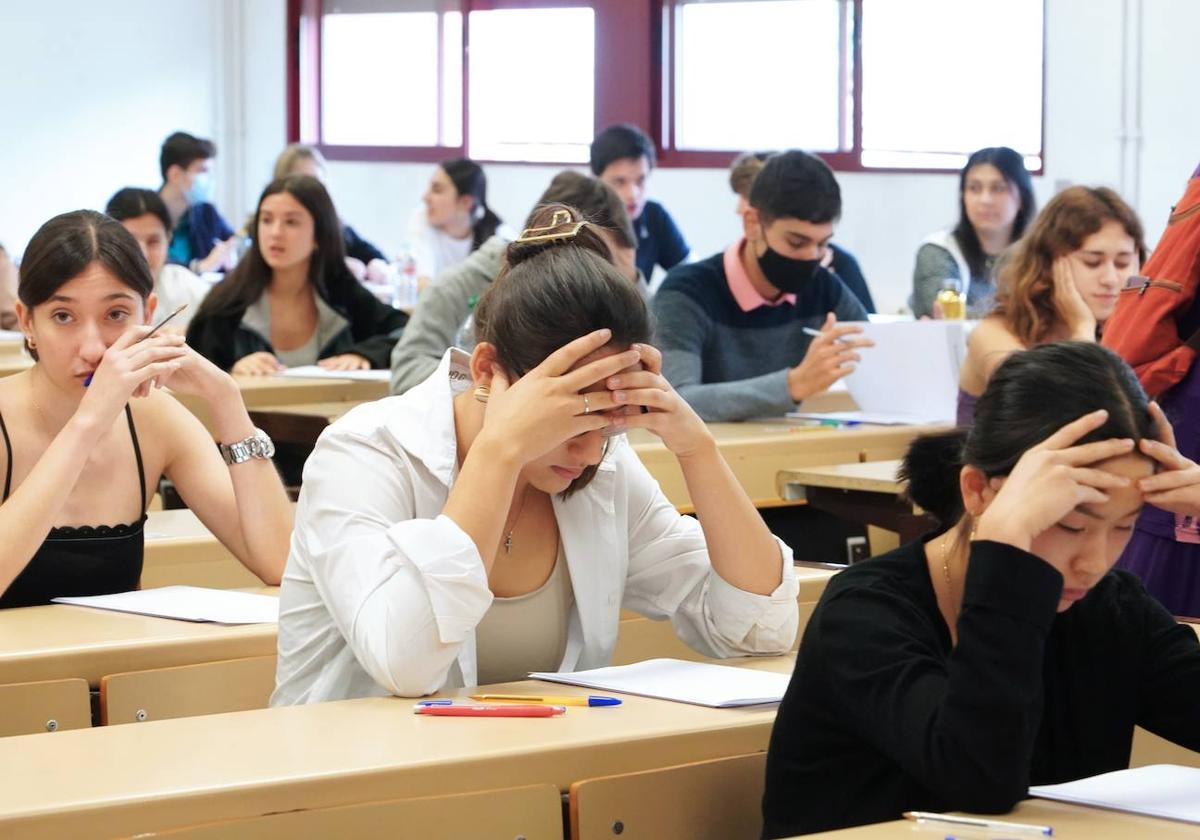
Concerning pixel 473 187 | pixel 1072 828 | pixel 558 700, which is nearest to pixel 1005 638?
pixel 1072 828

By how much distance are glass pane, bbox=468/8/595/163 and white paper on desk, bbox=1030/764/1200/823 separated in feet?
26.2

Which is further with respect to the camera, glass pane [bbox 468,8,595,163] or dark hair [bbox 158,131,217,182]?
glass pane [bbox 468,8,595,163]

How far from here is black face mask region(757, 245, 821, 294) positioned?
14.5 ft

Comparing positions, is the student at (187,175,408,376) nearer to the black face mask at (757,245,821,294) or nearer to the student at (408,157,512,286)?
the black face mask at (757,245,821,294)

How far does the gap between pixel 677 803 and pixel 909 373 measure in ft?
9.35

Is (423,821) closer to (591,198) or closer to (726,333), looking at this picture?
(591,198)

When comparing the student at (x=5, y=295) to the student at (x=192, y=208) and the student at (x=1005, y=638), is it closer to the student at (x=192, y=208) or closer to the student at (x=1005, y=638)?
the student at (x=192, y=208)

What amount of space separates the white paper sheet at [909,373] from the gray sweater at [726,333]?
0.60 ft

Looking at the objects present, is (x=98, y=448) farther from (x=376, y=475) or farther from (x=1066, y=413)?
(x=1066, y=413)

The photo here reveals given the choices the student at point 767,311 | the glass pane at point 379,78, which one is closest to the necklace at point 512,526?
the student at point 767,311

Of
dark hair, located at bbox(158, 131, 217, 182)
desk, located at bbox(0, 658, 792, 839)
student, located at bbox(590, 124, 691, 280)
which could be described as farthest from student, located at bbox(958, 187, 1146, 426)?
dark hair, located at bbox(158, 131, 217, 182)

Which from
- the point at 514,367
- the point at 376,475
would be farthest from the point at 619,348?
the point at 376,475

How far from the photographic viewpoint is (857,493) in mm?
3715

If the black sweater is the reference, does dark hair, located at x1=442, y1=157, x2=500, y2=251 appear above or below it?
above
